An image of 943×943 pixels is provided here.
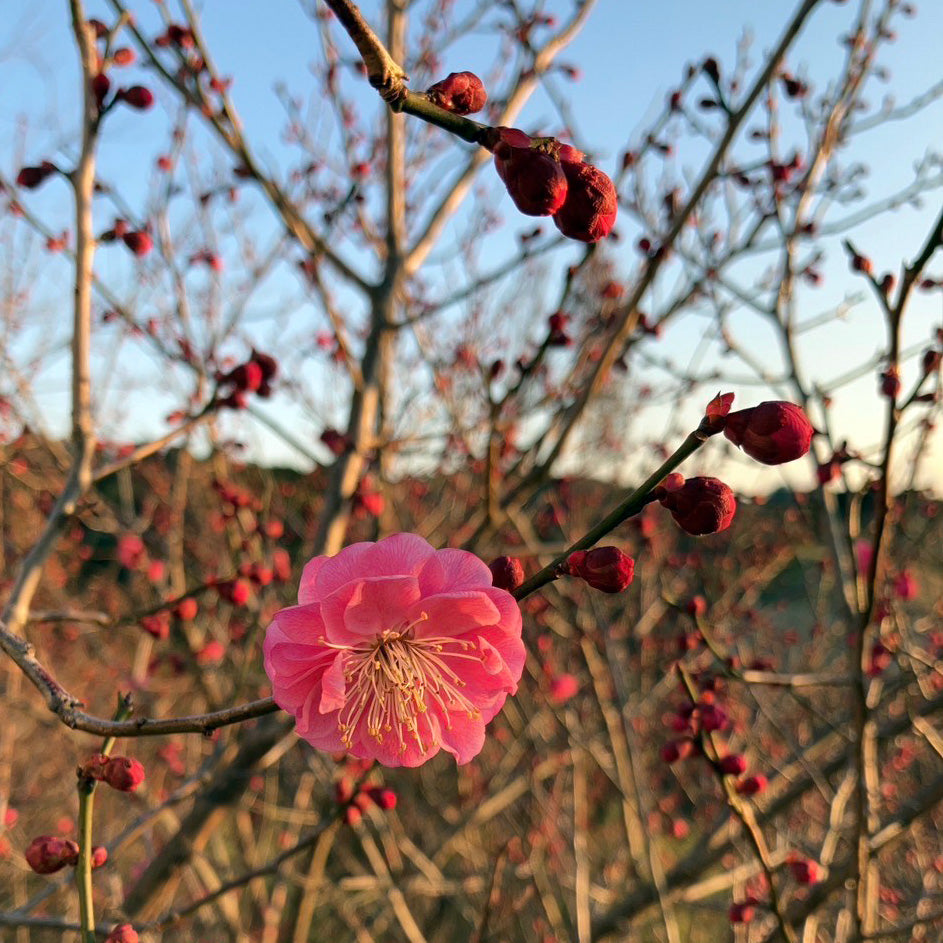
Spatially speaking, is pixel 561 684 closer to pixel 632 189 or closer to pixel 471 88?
pixel 632 189

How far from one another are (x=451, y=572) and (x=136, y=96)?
4.60 ft

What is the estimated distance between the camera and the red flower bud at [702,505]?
0.82 metres

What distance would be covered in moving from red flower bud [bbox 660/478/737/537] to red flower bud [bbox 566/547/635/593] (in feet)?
0.25

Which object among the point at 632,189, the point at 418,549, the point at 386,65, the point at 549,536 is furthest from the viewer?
the point at 549,536

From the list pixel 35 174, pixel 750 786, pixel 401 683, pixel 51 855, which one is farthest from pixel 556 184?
pixel 35 174

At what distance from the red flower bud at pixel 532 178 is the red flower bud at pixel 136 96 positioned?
1284 mm

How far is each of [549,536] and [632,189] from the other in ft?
11.9

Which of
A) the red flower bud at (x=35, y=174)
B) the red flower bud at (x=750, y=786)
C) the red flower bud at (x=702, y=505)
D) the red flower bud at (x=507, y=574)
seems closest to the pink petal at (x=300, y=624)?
the red flower bud at (x=507, y=574)

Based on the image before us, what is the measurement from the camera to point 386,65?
68 cm

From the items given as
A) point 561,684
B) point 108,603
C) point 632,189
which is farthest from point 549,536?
point 108,603

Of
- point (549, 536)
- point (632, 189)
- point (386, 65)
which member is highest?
point (632, 189)

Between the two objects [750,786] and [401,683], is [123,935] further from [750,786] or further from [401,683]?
[750,786]

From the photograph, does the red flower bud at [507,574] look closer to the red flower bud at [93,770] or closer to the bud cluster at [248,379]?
the red flower bud at [93,770]

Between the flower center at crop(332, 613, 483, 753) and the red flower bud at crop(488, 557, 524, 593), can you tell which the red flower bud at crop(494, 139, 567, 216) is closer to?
the red flower bud at crop(488, 557, 524, 593)
